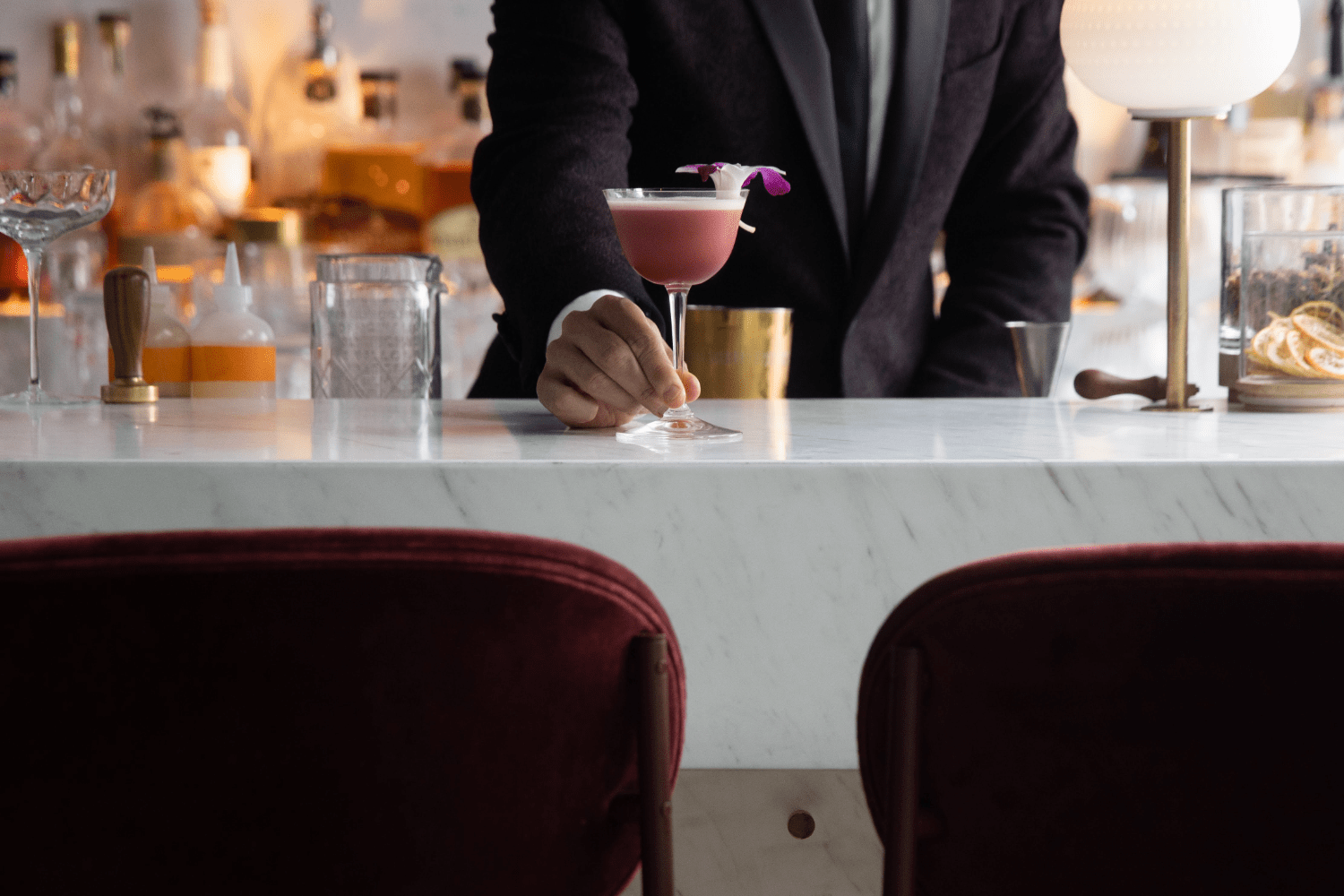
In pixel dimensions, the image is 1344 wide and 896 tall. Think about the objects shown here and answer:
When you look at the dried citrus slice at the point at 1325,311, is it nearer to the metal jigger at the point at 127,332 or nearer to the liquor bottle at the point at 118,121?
the metal jigger at the point at 127,332

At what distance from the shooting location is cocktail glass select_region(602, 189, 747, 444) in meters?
0.87

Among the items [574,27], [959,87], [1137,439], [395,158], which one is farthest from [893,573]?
[395,158]

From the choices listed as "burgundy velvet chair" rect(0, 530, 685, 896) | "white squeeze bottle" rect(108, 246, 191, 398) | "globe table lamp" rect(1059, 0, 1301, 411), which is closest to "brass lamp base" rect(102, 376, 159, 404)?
"white squeeze bottle" rect(108, 246, 191, 398)

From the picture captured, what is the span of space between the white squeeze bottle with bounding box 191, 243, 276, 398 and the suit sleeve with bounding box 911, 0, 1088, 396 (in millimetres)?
839

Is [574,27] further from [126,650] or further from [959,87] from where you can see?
[126,650]

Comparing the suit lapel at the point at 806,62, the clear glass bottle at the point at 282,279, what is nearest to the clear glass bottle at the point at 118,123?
the clear glass bottle at the point at 282,279

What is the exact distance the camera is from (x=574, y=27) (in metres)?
1.41

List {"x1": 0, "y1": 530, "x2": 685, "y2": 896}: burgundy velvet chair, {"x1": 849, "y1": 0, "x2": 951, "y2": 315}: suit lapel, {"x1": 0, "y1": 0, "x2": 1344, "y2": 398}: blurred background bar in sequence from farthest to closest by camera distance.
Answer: {"x1": 0, "y1": 0, "x2": 1344, "y2": 398}: blurred background bar → {"x1": 849, "y1": 0, "x2": 951, "y2": 315}: suit lapel → {"x1": 0, "y1": 530, "x2": 685, "y2": 896}: burgundy velvet chair

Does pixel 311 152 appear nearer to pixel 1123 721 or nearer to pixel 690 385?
pixel 690 385

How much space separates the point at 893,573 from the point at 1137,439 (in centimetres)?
21

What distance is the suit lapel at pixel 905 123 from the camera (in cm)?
154

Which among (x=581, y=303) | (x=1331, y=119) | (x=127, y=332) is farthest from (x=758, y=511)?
(x=1331, y=119)

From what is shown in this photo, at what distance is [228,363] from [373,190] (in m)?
1.14

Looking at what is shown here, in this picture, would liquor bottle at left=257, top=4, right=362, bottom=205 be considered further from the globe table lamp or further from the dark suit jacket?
the globe table lamp
